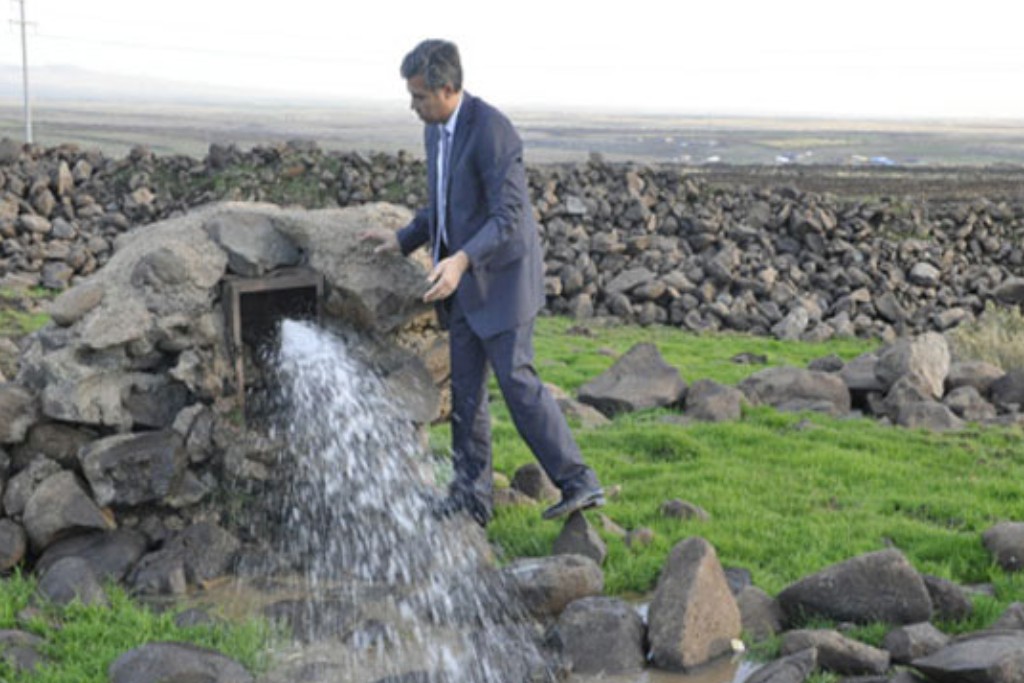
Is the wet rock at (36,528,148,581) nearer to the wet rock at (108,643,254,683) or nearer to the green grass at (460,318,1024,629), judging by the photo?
the wet rock at (108,643,254,683)

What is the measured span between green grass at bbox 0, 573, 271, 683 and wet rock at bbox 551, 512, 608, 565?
1.57 meters

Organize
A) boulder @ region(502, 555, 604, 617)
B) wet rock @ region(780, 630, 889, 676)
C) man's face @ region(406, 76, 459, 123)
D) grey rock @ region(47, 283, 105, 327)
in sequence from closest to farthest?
wet rock @ region(780, 630, 889, 676), boulder @ region(502, 555, 604, 617), man's face @ region(406, 76, 459, 123), grey rock @ region(47, 283, 105, 327)

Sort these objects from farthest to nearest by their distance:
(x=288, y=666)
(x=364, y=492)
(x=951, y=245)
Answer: (x=951, y=245) → (x=364, y=492) → (x=288, y=666)

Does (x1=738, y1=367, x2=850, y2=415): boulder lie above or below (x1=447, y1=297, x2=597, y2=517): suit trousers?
below

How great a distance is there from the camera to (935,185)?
34.1 meters

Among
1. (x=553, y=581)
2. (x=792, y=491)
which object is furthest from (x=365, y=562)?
(x=792, y=491)

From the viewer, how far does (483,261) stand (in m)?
5.66

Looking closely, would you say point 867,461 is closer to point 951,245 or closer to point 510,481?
point 510,481

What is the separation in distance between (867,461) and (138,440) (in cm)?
476

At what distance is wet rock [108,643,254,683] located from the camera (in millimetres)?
4410

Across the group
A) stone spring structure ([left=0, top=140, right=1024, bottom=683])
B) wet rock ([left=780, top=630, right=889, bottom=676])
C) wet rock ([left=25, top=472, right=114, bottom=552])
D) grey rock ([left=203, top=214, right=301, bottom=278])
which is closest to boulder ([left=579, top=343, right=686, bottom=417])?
stone spring structure ([left=0, top=140, right=1024, bottom=683])

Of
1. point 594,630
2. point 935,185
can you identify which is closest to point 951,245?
point 935,185

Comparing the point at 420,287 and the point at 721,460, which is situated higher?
the point at 420,287

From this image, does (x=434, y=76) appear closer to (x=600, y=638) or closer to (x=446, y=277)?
(x=446, y=277)
